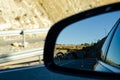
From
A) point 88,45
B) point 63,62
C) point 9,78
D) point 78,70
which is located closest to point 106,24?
point 88,45

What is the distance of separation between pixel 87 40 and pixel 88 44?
0.10ft

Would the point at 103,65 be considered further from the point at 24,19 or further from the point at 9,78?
the point at 24,19

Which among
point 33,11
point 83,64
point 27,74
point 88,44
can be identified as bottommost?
point 27,74

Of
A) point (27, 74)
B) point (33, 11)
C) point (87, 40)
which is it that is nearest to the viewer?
point (87, 40)

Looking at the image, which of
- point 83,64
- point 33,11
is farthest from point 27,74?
point 33,11

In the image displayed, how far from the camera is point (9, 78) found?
6430mm

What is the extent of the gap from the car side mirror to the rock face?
25.0 meters

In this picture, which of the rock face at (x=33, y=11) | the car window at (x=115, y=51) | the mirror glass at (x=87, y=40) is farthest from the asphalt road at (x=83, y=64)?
the rock face at (x=33, y=11)

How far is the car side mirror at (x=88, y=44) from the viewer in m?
2.80

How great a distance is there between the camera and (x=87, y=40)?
2.84 meters

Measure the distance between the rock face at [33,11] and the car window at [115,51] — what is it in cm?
2520

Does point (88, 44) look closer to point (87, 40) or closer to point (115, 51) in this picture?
point (87, 40)

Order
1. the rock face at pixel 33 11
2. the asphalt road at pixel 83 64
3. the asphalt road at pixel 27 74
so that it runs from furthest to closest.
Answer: the rock face at pixel 33 11, the asphalt road at pixel 27 74, the asphalt road at pixel 83 64

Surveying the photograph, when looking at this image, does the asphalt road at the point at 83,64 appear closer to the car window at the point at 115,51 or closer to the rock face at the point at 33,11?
the car window at the point at 115,51
